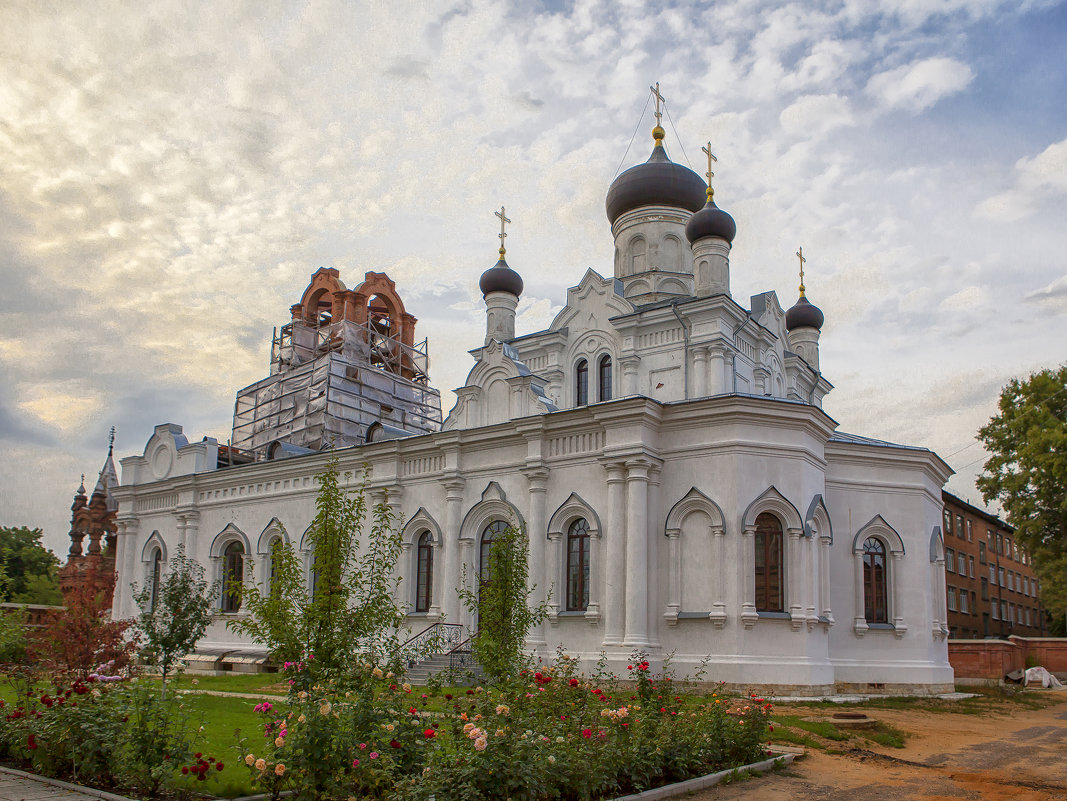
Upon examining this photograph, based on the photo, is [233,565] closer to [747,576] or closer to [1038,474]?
[747,576]

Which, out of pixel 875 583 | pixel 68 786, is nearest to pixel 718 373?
pixel 875 583

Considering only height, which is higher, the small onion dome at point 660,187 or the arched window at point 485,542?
the small onion dome at point 660,187

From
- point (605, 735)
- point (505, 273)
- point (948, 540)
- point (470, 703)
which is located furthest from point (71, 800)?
point (948, 540)

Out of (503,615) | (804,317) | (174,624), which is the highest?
(804,317)

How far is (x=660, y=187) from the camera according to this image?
20172 millimetres

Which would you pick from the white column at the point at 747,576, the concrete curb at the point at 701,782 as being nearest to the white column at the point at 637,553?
the white column at the point at 747,576

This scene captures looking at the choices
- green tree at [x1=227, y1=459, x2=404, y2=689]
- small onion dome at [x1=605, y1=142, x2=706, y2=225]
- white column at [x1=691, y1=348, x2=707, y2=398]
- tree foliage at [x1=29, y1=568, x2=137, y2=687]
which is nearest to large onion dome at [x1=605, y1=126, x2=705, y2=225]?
small onion dome at [x1=605, y1=142, x2=706, y2=225]

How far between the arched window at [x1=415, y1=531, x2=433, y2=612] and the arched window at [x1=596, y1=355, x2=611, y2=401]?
459cm

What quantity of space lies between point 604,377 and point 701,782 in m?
11.5

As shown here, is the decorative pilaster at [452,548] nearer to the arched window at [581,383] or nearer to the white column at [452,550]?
the white column at [452,550]

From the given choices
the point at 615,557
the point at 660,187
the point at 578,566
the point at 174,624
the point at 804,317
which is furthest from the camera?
the point at 804,317

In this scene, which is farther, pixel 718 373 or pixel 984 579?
pixel 984 579

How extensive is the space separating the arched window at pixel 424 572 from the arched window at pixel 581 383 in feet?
13.7

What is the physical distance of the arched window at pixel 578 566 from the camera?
15.9m
